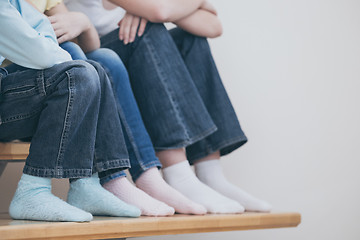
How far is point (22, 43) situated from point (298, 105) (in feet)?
3.78

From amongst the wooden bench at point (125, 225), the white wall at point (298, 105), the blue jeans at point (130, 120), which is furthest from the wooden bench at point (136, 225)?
the white wall at point (298, 105)

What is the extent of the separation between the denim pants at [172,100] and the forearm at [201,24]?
74 mm

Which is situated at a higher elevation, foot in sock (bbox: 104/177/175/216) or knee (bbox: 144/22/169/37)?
knee (bbox: 144/22/169/37)

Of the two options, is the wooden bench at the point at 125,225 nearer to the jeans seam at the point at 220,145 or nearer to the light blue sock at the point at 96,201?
the light blue sock at the point at 96,201

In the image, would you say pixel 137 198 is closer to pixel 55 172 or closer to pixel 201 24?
pixel 55 172

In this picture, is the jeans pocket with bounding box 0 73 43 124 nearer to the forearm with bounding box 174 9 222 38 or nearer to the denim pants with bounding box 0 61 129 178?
the denim pants with bounding box 0 61 129 178

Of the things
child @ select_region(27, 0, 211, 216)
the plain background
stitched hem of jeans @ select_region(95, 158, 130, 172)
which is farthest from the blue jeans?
the plain background

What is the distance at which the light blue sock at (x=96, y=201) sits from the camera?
30.5 inches

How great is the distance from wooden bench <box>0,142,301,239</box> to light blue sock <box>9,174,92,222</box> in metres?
0.01

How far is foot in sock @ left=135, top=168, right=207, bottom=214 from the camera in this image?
2.94 feet

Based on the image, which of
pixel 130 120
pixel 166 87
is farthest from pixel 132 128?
pixel 166 87

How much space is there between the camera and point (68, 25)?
2.95 feet

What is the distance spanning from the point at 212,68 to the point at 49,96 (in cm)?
46

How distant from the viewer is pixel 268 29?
1661 mm
